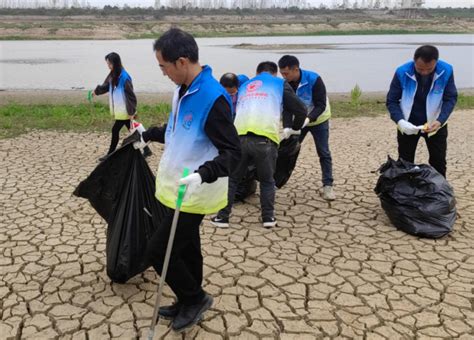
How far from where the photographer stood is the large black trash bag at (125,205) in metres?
3.29

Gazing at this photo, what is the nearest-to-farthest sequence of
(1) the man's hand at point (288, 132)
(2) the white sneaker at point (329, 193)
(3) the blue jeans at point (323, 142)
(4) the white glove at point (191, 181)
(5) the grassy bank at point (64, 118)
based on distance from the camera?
1. (4) the white glove at point (191, 181)
2. (1) the man's hand at point (288, 132)
3. (3) the blue jeans at point (323, 142)
4. (2) the white sneaker at point (329, 193)
5. (5) the grassy bank at point (64, 118)

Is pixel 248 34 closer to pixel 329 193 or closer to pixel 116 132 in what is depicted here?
pixel 116 132

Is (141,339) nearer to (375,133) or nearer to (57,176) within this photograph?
(57,176)

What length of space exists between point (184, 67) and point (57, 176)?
13.9 ft

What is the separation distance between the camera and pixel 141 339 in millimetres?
2951

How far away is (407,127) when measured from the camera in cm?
458

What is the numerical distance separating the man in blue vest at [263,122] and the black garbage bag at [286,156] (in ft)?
1.50

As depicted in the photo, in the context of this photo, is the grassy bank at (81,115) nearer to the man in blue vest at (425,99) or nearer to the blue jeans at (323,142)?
the blue jeans at (323,142)

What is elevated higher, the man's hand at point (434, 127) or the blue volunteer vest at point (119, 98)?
the man's hand at point (434, 127)

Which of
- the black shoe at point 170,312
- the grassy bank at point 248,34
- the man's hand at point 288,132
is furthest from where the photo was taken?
the grassy bank at point 248,34

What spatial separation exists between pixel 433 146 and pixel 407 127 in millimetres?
469

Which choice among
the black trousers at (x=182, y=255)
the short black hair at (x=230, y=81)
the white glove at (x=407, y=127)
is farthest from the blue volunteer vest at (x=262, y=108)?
the black trousers at (x=182, y=255)

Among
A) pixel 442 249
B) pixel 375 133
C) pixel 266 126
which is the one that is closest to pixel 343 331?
pixel 442 249

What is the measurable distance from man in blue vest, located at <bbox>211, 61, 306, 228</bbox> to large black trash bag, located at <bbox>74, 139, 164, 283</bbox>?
4.22 feet
